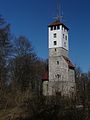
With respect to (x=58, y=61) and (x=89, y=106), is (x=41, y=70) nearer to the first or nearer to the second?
(x=58, y=61)

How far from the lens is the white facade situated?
52625mm

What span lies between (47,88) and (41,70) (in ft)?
35.1

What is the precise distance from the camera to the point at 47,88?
166 feet

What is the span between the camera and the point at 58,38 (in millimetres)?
53125

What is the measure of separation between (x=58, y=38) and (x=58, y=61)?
15.4 feet

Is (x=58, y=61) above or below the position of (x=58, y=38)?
below

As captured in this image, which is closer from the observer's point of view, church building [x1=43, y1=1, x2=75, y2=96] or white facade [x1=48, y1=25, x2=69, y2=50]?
church building [x1=43, y1=1, x2=75, y2=96]

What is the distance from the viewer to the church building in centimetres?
5009

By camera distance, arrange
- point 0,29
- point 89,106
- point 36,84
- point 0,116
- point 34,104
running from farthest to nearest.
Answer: point 36,84
point 0,29
point 0,116
point 34,104
point 89,106

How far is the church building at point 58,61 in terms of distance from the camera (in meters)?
50.1

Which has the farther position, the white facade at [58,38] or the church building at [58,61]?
the white facade at [58,38]

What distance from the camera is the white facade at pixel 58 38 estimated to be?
5262 cm

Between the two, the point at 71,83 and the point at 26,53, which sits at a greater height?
the point at 26,53

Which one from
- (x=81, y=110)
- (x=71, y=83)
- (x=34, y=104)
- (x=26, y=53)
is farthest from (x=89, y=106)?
(x=26, y=53)
